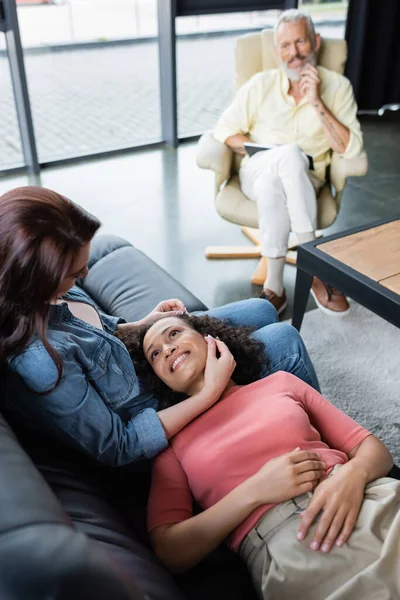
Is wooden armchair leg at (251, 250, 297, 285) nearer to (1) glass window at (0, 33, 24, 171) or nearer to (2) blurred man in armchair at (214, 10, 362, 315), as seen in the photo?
(2) blurred man in armchair at (214, 10, 362, 315)

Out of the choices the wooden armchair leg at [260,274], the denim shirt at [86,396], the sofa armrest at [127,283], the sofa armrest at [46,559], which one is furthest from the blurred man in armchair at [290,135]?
the sofa armrest at [46,559]

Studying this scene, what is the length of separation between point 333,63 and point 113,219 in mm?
1419

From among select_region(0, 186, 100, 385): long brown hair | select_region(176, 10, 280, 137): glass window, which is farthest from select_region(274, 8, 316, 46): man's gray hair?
select_region(0, 186, 100, 385): long brown hair

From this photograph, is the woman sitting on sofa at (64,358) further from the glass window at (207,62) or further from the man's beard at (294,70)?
the glass window at (207,62)

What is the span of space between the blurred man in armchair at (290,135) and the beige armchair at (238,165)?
0.18 feet

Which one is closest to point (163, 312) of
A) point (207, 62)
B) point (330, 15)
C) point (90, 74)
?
point (330, 15)

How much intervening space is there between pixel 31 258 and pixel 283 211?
64.7 inches

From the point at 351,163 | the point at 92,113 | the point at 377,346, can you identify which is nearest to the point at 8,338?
the point at 377,346

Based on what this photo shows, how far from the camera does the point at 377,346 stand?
→ 228cm

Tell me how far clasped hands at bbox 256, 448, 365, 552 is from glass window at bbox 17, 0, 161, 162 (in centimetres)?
335

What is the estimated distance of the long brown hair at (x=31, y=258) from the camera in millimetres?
930

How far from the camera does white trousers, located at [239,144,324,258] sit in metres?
2.39

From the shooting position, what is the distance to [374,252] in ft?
6.44

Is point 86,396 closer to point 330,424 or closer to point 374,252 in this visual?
point 330,424
